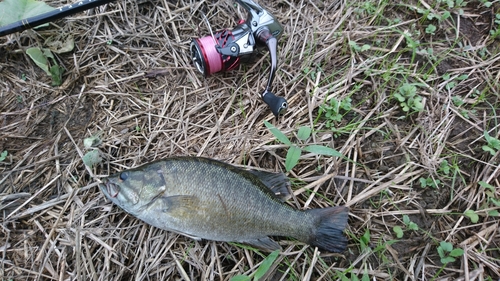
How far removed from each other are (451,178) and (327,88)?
4.33 ft

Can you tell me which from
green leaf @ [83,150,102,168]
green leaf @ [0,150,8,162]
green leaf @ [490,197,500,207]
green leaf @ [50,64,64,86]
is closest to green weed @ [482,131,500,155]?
green leaf @ [490,197,500,207]

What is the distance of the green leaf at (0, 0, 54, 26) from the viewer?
3078 millimetres

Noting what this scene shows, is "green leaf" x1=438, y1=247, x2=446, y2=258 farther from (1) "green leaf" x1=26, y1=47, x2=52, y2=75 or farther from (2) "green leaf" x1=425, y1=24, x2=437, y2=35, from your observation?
(1) "green leaf" x1=26, y1=47, x2=52, y2=75

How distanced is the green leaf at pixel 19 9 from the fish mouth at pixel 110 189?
75.4 inches

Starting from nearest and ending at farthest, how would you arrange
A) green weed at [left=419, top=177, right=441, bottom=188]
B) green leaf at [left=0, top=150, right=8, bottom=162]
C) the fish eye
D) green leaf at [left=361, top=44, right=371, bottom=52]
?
the fish eye
green weed at [left=419, top=177, right=441, bottom=188]
green leaf at [left=0, top=150, right=8, bottom=162]
green leaf at [left=361, top=44, right=371, bottom=52]

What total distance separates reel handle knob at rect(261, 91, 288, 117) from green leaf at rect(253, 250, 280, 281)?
120 centimetres

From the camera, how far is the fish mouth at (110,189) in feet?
8.28

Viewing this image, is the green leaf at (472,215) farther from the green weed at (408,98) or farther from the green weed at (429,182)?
the green weed at (408,98)

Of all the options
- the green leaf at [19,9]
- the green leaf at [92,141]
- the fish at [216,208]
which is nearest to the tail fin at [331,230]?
the fish at [216,208]

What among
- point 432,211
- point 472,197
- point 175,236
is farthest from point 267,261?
point 472,197

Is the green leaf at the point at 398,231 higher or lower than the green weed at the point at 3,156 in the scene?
lower

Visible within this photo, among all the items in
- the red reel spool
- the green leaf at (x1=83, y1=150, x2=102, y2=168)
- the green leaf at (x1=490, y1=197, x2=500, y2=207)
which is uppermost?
the red reel spool

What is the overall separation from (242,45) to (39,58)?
195 cm

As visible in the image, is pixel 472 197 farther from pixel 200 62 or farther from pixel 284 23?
pixel 200 62
